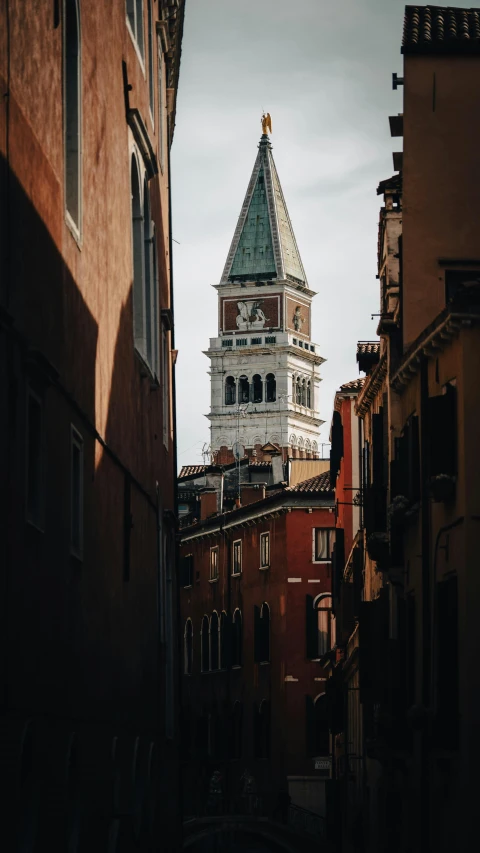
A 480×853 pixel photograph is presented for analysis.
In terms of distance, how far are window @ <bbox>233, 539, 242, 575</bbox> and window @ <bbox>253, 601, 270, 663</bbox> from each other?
280 centimetres

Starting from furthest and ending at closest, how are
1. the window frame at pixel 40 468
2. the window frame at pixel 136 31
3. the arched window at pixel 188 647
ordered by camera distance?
the arched window at pixel 188 647 < the window frame at pixel 136 31 < the window frame at pixel 40 468

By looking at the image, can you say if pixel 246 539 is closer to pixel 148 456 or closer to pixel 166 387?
pixel 166 387

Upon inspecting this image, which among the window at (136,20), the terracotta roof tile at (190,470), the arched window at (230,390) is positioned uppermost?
the arched window at (230,390)

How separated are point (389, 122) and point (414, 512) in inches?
268

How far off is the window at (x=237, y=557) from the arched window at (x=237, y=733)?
194 inches

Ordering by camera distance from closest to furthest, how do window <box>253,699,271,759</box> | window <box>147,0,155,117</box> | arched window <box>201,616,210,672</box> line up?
window <box>147,0,155,117</box> < window <box>253,699,271,759</box> < arched window <box>201,616,210,672</box>

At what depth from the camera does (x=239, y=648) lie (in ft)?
215

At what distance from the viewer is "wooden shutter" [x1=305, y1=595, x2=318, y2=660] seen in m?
60.2

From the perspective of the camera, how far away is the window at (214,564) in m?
68.4

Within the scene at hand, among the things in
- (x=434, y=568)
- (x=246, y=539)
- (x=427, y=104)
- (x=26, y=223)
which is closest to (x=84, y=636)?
(x=26, y=223)

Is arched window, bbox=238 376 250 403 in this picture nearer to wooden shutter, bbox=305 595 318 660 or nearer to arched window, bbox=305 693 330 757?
wooden shutter, bbox=305 595 318 660

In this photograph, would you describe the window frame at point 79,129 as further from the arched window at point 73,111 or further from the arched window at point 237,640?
the arched window at point 237,640

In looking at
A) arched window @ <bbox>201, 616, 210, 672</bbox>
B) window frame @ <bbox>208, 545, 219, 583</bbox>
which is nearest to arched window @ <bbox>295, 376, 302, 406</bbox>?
arched window @ <bbox>201, 616, 210, 672</bbox>

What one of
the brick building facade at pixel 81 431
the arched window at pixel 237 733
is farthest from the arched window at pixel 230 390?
the brick building facade at pixel 81 431
